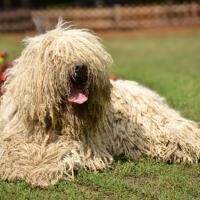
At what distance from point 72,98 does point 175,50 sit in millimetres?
16445

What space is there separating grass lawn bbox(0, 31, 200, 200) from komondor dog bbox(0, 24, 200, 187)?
15cm

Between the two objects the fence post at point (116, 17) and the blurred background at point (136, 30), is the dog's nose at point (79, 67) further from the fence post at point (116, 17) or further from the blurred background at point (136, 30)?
the fence post at point (116, 17)

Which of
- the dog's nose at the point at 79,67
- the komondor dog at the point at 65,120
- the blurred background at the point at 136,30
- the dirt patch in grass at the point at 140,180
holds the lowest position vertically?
the blurred background at the point at 136,30

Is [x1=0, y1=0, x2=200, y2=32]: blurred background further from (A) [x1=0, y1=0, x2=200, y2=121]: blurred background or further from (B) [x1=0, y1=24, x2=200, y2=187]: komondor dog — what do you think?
(B) [x1=0, y1=24, x2=200, y2=187]: komondor dog

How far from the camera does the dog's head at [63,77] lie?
6574mm

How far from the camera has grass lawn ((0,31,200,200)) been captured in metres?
6.34

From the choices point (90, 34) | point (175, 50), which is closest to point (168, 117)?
point (90, 34)

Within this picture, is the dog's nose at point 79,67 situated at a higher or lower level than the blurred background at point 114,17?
higher

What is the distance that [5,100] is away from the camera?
7.55 meters

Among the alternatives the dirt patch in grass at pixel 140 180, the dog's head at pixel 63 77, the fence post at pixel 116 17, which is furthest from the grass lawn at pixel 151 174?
the fence post at pixel 116 17

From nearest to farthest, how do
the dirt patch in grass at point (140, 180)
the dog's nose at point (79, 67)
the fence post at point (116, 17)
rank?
the dog's nose at point (79, 67) → the dirt patch in grass at point (140, 180) → the fence post at point (116, 17)

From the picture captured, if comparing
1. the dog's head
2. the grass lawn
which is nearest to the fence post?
the grass lawn

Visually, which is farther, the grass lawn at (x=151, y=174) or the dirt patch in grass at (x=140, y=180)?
the dirt patch in grass at (x=140, y=180)

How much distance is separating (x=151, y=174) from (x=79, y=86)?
1217 millimetres
